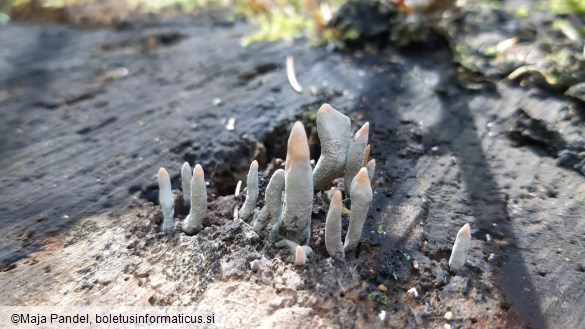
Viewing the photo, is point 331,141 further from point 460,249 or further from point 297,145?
point 460,249

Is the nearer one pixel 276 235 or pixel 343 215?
pixel 276 235

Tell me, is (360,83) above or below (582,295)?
above

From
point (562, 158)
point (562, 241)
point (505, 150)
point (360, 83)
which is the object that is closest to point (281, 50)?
point (360, 83)

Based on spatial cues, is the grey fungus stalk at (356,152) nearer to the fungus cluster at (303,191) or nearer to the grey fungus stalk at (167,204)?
the fungus cluster at (303,191)

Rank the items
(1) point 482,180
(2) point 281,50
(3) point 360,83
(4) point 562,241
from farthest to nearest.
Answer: (2) point 281,50, (3) point 360,83, (1) point 482,180, (4) point 562,241

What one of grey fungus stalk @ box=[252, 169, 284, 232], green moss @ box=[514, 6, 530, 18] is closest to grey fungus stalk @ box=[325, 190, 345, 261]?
grey fungus stalk @ box=[252, 169, 284, 232]

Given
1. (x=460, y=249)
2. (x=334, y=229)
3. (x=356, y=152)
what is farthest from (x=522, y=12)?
(x=334, y=229)

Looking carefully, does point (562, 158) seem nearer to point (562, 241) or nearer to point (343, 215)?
point (562, 241)

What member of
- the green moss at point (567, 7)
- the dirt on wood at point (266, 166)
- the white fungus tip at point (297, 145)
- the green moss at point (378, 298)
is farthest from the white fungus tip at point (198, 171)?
the green moss at point (567, 7)
